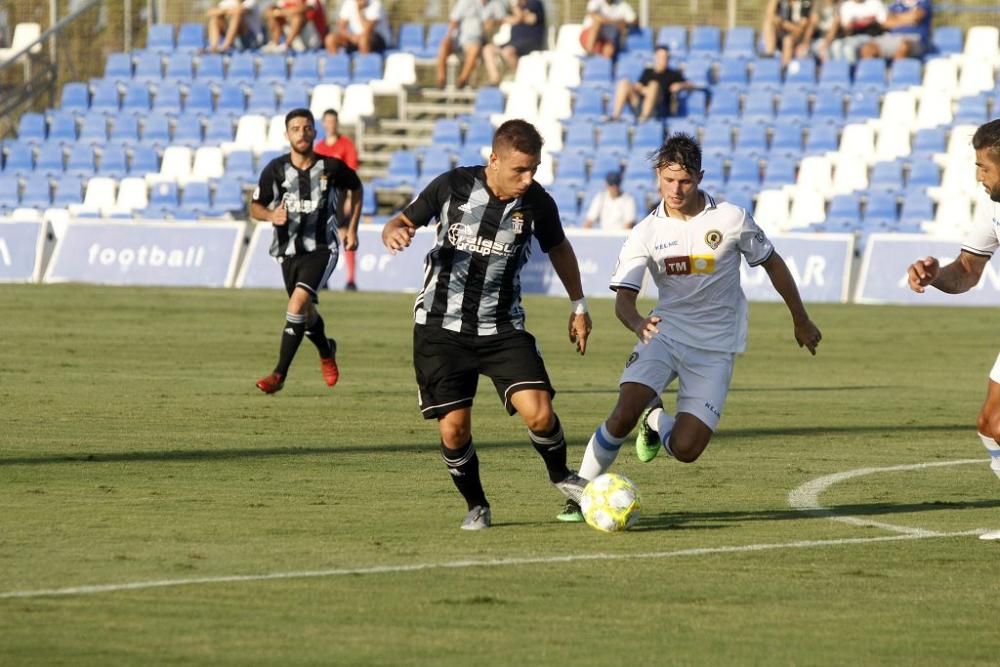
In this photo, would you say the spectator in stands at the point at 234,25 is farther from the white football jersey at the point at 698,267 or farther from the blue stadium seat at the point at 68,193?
the white football jersey at the point at 698,267

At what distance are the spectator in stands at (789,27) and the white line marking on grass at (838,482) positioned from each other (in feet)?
66.8

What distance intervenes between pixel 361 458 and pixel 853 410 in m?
4.88

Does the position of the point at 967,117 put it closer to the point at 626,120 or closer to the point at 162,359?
the point at 626,120

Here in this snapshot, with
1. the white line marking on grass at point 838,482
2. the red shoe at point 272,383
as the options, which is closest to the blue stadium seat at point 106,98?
the red shoe at point 272,383

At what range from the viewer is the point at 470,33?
32844mm

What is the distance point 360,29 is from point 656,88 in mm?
6913

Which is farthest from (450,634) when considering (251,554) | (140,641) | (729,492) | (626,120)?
(626,120)

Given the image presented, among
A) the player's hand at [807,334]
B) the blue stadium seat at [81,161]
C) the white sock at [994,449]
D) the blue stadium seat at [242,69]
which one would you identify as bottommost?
the blue stadium seat at [81,161]

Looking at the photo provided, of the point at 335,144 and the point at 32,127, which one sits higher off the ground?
the point at 335,144

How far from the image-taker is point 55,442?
452 inches

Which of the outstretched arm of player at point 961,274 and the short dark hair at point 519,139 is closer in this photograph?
the short dark hair at point 519,139

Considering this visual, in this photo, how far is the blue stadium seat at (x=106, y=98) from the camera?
35250mm

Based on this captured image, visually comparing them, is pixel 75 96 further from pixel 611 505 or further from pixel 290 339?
pixel 611 505

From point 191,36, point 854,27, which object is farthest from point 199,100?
point 854,27
